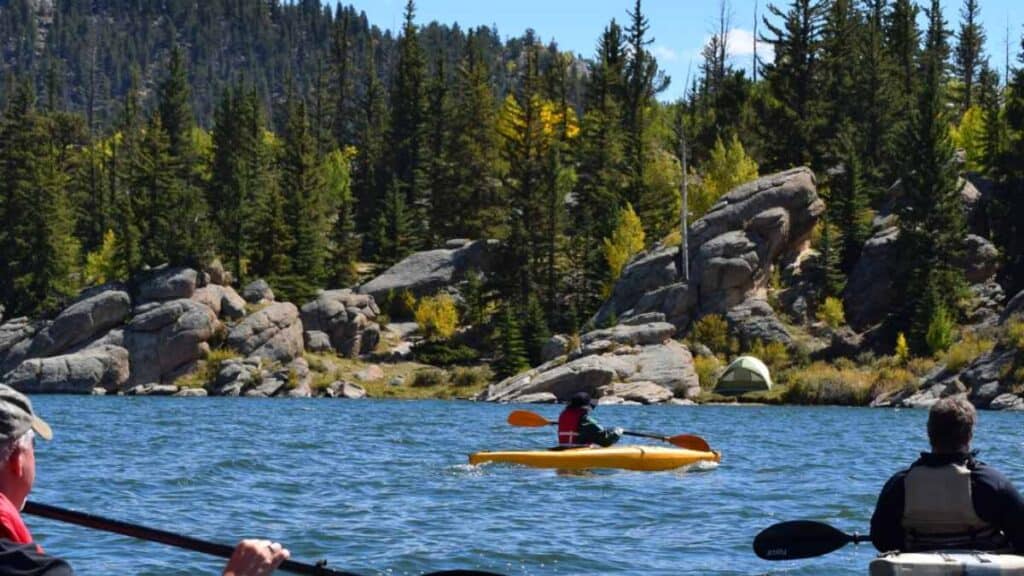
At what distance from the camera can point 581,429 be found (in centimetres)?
2233

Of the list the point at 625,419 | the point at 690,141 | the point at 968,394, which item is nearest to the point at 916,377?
the point at 968,394

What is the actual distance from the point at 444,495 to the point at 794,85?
57158 mm

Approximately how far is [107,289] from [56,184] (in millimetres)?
11311

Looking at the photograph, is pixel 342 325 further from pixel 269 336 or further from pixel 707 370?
pixel 707 370

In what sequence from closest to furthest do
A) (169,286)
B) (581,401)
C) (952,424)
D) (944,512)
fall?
(952,424) → (944,512) → (581,401) → (169,286)

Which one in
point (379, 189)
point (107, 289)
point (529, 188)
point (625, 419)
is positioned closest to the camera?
point (625, 419)

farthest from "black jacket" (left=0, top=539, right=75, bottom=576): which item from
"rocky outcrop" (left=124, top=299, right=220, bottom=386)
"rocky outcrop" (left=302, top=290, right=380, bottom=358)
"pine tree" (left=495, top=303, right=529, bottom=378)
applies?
"rocky outcrop" (left=302, top=290, right=380, bottom=358)

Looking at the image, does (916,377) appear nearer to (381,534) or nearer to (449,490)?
(449,490)

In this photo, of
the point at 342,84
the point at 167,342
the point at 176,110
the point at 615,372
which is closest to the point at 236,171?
the point at 176,110

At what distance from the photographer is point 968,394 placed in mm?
47500

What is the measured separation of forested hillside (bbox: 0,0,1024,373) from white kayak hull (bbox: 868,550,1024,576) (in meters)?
47.9

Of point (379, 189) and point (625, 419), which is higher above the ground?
point (379, 189)

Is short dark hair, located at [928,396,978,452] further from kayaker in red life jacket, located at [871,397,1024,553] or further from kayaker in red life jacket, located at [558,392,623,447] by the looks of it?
kayaker in red life jacket, located at [558,392,623,447]

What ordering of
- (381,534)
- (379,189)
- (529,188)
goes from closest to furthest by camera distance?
(381,534), (529,188), (379,189)
